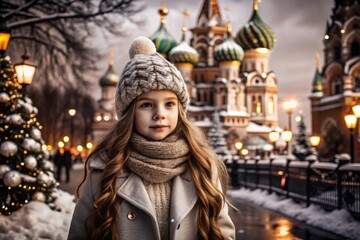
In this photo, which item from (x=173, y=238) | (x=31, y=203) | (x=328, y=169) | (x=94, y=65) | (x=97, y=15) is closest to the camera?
(x=173, y=238)

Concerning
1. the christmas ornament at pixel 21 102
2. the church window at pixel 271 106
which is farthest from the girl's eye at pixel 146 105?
the church window at pixel 271 106

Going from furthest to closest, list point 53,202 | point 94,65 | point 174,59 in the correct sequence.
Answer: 1. point 174,59
2. point 94,65
3. point 53,202

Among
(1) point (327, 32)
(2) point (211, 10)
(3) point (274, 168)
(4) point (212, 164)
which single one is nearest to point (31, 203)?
(4) point (212, 164)

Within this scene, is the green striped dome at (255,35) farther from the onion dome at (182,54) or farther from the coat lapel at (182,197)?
the coat lapel at (182,197)

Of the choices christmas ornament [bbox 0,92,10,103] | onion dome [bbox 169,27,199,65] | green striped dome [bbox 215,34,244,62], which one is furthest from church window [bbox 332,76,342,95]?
christmas ornament [bbox 0,92,10,103]

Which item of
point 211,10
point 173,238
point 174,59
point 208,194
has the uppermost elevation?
point 211,10

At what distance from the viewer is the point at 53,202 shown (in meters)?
9.74

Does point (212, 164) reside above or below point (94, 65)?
below

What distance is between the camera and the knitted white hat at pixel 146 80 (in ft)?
10.3

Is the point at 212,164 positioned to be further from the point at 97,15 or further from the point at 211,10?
→ the point at 211,10

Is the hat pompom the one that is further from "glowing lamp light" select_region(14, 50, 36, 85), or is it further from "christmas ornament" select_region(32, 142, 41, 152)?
"glowing lamp light" select_region(14, 50, 36, 85)

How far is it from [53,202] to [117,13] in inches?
323

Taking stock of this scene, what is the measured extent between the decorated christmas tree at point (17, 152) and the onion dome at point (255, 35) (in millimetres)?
63794

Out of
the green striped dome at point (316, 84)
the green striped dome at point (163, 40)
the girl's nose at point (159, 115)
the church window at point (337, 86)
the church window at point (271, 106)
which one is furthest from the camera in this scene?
the green striped dome at point (316, 84)
